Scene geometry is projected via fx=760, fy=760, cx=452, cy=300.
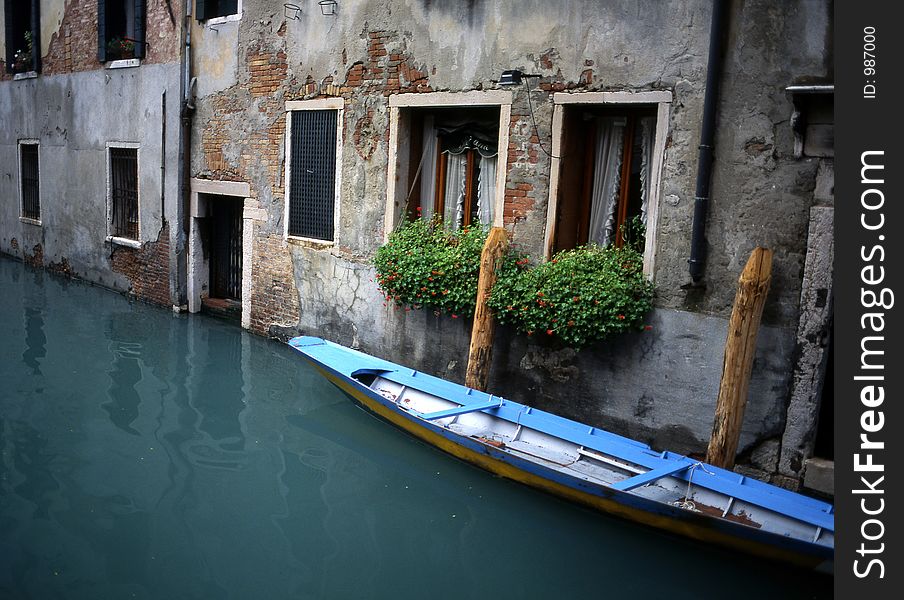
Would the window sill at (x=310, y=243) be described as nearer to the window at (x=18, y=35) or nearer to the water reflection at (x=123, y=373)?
the water reflection at (x=123, y=373)

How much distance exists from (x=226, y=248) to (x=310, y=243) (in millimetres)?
2211

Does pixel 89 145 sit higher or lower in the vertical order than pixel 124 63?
lower

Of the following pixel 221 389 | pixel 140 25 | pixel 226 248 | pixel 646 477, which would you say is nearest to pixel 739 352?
pixel 646 477

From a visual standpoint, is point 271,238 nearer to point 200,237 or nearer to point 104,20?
point 200,237

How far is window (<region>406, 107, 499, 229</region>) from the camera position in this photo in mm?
7066

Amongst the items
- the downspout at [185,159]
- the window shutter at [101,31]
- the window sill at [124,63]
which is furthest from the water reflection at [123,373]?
the window shutter at [101,31]

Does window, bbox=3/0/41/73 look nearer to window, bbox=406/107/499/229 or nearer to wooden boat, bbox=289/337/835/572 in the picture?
window, bbox=406/107/499/229

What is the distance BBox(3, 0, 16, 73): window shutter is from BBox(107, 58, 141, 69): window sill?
3957 mm

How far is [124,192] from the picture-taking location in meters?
11.3

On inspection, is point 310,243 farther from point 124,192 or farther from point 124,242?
point 124,192

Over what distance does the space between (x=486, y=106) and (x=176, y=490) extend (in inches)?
159

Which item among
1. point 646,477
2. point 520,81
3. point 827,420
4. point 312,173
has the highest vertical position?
point 520,81

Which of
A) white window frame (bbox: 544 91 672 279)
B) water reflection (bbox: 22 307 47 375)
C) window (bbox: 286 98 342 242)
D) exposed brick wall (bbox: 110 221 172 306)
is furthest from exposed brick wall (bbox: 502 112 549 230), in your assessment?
exposed brick wall (bbox: 110 221 172 306)

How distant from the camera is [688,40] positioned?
17.7 feet
